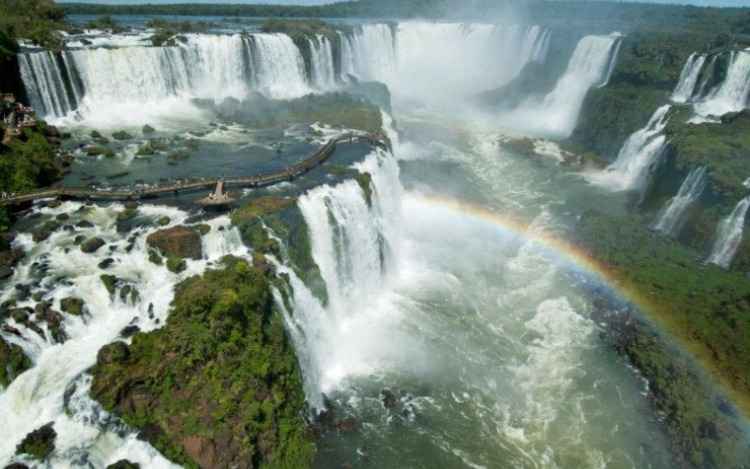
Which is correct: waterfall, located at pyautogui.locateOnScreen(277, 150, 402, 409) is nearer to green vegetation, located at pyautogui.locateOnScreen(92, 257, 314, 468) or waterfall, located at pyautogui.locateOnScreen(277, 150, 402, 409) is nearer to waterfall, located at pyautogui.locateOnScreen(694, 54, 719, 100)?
green vegetation, located at pyautogui.locateOnScreen(92, 257, 314, 468)

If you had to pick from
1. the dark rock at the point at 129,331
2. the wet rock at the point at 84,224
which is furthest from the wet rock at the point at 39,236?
the dark rock at the point at 129,331

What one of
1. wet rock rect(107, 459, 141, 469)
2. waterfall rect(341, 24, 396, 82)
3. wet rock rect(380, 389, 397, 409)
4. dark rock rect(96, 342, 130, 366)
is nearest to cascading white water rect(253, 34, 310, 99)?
waterfall rect(341, 24, 396, 82)

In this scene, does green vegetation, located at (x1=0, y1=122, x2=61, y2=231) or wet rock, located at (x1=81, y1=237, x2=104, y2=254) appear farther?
green vegetation, located at (x1=0, y1=122, x2=61, y2=231)

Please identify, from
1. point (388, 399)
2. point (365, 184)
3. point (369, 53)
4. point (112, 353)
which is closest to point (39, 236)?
point (112, 353)

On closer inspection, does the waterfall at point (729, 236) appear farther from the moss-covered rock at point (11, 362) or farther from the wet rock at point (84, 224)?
the moss-covered rock at point (11, 362)

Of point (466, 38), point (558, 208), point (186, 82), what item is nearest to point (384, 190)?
point (558, 208)
